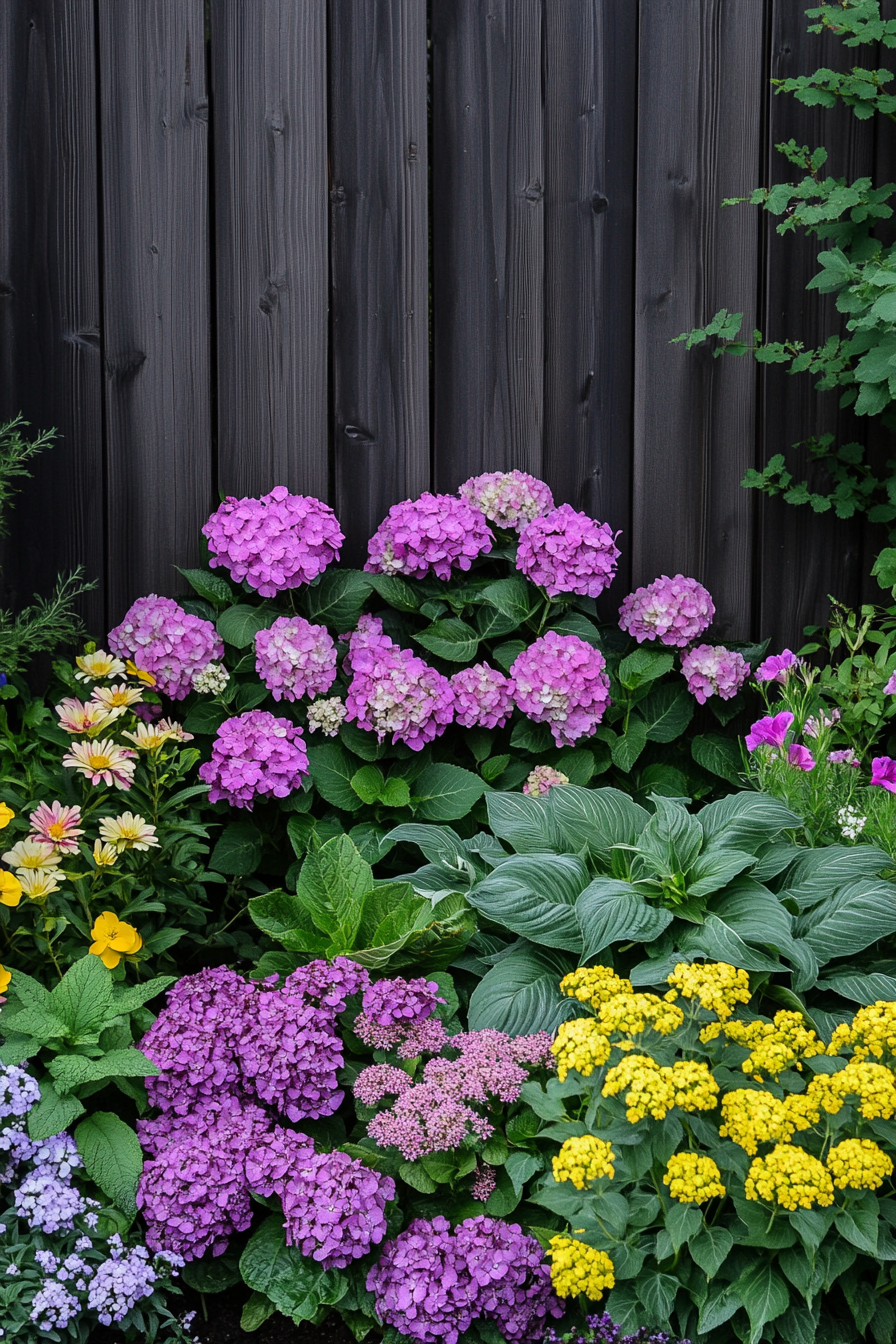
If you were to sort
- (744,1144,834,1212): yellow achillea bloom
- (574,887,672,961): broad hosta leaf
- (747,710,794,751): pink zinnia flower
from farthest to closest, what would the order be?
1. (747,710,794,751): pink zinnia flower
2. (574,887,672,961): broad hosta leaf
3. (744,1144,834,1212): yellow achillea bloom

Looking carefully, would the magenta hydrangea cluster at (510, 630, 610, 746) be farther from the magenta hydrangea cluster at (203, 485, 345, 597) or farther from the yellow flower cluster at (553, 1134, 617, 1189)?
the yellow flower cluster at (553, 1134, 617, 1189)

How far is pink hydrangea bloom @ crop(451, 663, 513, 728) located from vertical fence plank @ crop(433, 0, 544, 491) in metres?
0.55

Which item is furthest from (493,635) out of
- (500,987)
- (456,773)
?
(500,987)

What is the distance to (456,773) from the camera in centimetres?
237

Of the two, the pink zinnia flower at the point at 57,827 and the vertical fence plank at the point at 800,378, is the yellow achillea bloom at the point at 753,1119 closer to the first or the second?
the pink zinnia flower at the point at 57,827

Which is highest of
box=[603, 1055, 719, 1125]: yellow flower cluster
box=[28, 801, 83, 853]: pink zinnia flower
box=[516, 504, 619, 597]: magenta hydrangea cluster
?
box=[516, 504, 619, 597]: magenta hydrangea cluster

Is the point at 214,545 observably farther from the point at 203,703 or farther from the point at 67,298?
the point at 67,298

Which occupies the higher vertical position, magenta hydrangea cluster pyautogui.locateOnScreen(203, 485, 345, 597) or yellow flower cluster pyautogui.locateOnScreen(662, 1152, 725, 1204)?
magenta hydrangea cluster pyautogui.locateOnScreen(203, 485, 345, 597)

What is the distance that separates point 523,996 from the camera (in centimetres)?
175

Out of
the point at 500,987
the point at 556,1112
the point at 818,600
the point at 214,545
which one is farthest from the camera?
the point at 818,600

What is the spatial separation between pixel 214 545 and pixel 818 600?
1.61m

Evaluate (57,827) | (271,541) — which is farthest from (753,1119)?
(271,541)

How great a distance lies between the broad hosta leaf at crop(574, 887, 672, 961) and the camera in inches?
66.5

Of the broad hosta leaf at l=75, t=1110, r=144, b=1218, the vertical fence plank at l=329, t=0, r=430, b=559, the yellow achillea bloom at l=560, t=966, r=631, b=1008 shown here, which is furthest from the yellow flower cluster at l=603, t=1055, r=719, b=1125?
the vertical fence plank at l=329, t=0, r=430, b=559
